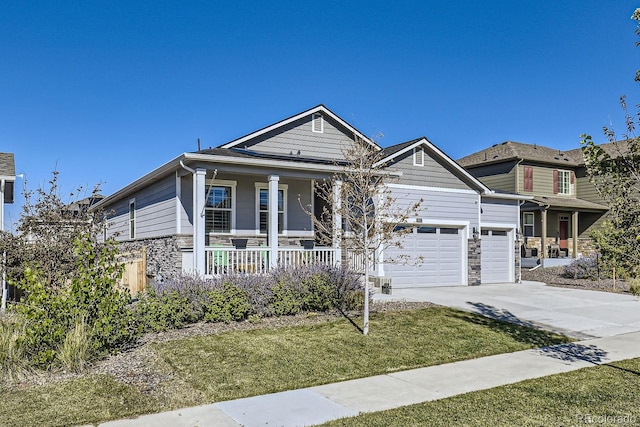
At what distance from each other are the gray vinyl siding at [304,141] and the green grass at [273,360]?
7.57m

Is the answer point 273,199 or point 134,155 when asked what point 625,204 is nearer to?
point 273,199

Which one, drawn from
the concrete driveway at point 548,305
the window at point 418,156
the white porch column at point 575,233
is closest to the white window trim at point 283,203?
the concrete driveway at point 548,305

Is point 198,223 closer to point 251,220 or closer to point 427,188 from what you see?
point 251,220

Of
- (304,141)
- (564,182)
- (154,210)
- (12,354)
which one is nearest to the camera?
(12,354)

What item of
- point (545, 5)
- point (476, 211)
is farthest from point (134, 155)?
point (545, 5)

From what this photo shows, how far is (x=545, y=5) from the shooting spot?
13234 mm

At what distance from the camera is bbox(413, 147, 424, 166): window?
1655 centimetres

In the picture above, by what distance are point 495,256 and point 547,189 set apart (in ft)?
36.2

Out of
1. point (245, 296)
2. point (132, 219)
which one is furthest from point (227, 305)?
point (132, 219)

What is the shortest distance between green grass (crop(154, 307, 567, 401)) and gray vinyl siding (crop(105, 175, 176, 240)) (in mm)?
6931

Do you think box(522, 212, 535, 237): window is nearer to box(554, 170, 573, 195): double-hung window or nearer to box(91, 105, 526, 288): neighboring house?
box(554, 170, 573, 195): double-hung window

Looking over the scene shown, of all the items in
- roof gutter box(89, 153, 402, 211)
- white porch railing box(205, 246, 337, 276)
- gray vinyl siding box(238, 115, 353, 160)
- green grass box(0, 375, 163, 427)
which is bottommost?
green grass box(0, 375, 163, 427)

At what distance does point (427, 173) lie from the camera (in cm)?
1678

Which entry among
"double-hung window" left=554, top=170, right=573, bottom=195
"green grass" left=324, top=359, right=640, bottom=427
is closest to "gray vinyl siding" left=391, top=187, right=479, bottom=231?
"green grass" left=324, top=359, right=640, bottom=427
